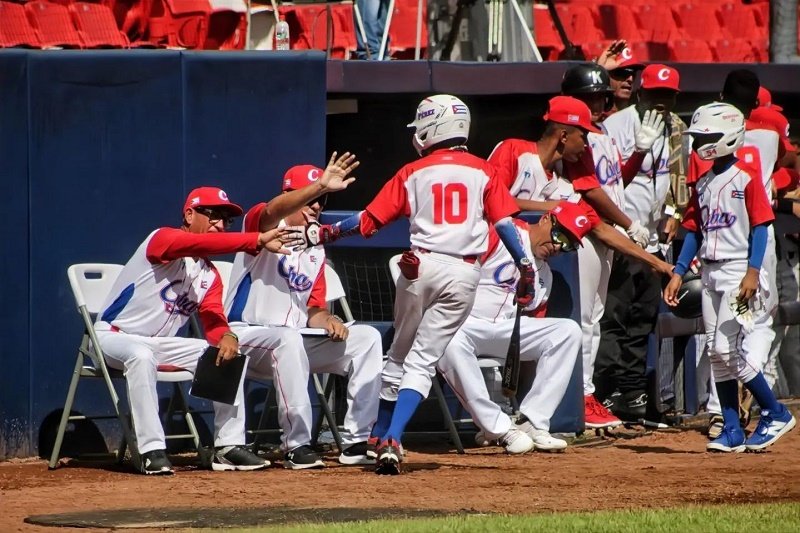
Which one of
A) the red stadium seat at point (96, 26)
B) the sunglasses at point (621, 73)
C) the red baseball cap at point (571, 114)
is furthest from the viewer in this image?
the red stadium seat at point (96, 26)

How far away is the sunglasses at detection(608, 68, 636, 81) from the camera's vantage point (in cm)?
1008

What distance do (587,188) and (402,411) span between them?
2.25 meters

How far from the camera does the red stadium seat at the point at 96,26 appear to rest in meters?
11.7

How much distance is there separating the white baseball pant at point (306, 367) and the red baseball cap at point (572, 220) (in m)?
1.29

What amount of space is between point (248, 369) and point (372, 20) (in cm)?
434

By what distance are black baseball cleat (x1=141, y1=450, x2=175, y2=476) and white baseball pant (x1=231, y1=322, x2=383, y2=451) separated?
0.63 m

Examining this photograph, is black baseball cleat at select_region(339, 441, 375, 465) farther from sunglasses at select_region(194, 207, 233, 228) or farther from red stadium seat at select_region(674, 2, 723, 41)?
red stadium seat at select_region(674, 2, 723, 41)

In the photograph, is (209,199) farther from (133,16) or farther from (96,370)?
(133,16)

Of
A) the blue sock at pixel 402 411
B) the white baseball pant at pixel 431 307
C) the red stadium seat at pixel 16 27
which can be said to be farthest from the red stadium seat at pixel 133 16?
the blue sock at pixel 402 411

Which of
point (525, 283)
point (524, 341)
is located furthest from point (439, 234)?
point (524, 341)

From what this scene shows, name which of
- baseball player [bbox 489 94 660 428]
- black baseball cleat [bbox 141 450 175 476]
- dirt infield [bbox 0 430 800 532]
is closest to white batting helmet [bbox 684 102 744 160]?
baseball player [bbox 489 94 660 428]

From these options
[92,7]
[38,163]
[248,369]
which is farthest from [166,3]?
[248,369]

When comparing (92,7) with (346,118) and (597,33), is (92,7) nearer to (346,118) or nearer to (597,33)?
(346,118)

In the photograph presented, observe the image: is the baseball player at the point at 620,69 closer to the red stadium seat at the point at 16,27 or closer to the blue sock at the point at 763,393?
the blue sock at the point at 763,393
